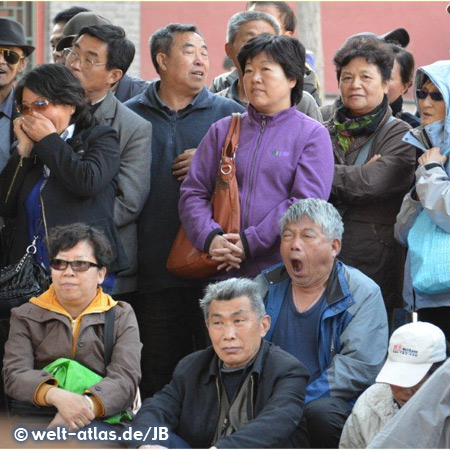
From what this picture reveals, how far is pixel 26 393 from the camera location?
5500mm

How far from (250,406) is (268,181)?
4.32ft

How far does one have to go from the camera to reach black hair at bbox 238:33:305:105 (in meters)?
6.29

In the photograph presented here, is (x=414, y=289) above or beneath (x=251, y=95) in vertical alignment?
beneath

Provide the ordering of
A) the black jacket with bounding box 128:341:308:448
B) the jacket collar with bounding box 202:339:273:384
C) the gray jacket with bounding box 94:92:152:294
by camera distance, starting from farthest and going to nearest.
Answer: the gray jacket with bounding box 94:92:152:294
the jacket collar with bounding box 202:339:273:384
the black jacket with bounding box 128:341:308:448

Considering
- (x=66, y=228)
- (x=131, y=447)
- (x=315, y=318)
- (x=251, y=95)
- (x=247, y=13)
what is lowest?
(x=131, y=447)

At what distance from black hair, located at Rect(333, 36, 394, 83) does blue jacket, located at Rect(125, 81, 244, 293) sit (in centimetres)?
67

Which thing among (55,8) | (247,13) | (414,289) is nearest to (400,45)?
(247,13)

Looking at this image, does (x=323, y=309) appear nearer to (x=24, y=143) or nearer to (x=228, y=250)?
(x=228, y=250)

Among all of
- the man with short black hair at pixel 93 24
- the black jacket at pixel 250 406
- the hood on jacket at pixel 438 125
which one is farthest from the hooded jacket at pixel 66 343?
the man with short black hair at pixel 93 24

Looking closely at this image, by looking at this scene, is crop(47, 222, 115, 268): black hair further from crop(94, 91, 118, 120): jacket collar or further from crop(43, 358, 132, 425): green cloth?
crop(94, 91, 118, 120): jacket collar

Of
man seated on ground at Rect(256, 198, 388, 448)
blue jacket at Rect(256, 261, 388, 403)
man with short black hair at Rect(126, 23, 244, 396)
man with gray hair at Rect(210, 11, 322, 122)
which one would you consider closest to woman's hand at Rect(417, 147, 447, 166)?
man seated on ground at Rect(256, 198, 388, 448)

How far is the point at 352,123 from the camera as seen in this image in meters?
6.60

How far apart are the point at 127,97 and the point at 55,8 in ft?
35.2

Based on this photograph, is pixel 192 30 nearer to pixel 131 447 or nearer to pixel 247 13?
pixel 247 13
